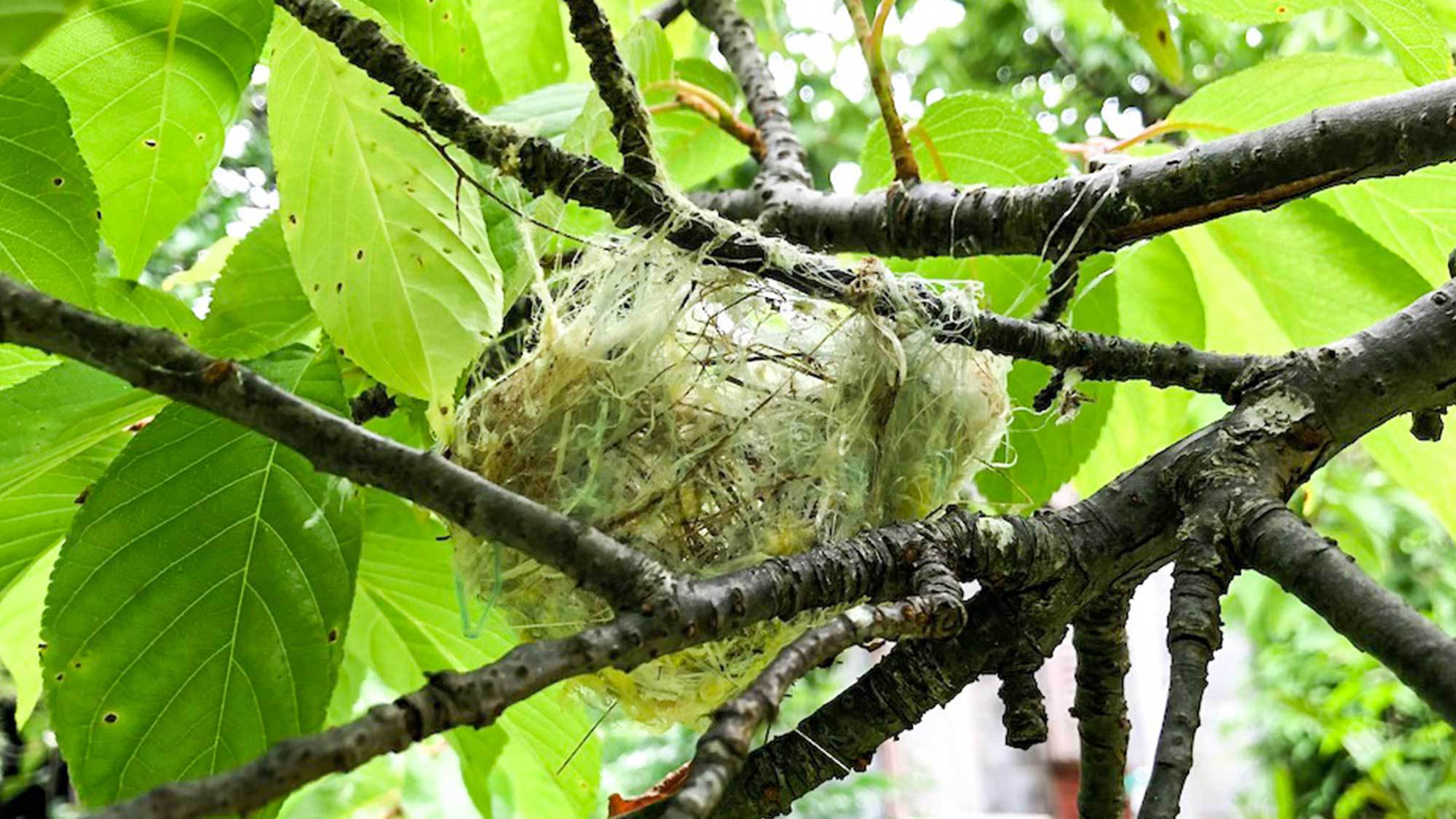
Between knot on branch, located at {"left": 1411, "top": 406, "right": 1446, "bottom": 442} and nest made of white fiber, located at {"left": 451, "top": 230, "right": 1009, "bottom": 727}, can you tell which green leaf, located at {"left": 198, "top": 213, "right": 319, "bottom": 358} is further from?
knot on branch, located at {"left": 1411, "top": 406, "right": 1446, "bottom": 442}

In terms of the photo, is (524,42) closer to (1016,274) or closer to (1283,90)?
(1016,274)

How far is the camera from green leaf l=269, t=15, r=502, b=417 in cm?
53

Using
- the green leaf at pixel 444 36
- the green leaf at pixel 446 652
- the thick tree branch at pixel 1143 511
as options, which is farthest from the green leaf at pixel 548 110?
the thick tree branch at pixel 1143 511

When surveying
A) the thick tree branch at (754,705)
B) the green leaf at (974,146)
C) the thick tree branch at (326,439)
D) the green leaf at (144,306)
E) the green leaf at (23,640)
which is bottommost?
the thick tree branch at (754,705)

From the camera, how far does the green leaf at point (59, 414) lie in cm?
55

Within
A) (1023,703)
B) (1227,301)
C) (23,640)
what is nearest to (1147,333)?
(1227,301)

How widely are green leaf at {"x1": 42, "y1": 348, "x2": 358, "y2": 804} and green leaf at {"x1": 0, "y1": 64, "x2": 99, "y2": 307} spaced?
3.2 inches

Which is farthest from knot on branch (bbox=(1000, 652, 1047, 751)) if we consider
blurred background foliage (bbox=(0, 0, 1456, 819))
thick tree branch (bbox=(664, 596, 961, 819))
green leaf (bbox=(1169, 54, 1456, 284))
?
blurred background foliage (bbox=(0, 0, 1456, 819))

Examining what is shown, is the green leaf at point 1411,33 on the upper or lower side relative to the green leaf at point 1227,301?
lower

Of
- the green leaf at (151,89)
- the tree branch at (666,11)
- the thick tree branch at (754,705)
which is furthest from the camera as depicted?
the tree branch at (666,11)

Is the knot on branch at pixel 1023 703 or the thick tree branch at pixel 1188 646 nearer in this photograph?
the thick tree branch at pixel 1188 646

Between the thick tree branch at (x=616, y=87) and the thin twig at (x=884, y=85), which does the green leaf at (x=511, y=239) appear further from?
the thin twig at (x=884, y=85)

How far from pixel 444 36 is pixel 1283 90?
1.65 ft

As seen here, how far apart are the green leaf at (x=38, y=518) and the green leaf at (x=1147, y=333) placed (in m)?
0.62
